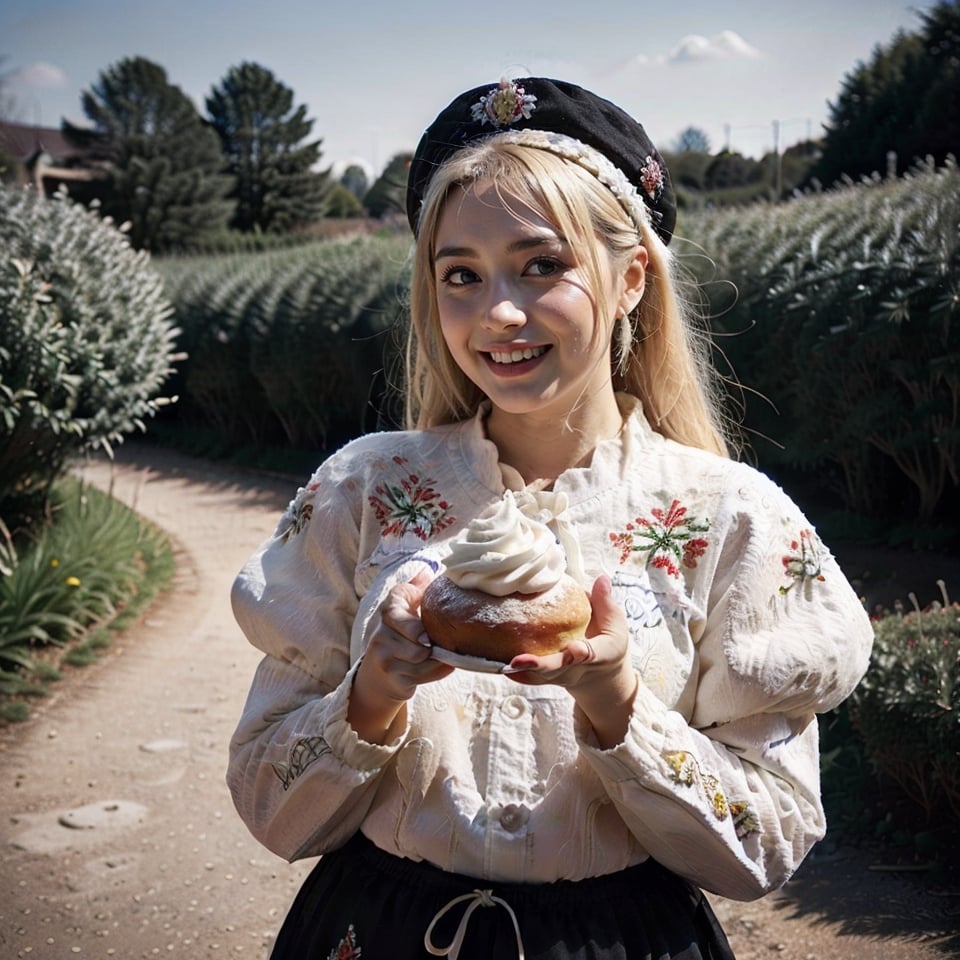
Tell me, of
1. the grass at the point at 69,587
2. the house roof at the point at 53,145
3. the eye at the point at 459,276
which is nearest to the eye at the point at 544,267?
the eye at the point at 459,276

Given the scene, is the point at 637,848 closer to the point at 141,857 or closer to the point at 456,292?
the point at 456,292

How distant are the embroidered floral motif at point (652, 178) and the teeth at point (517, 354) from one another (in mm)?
421

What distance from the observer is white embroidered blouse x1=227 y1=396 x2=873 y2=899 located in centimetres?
163

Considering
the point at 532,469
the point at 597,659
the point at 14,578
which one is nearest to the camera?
the point at 597,659

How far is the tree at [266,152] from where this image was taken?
37.6 meters

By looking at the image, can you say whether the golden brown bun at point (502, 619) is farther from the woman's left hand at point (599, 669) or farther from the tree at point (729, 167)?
the tree at point (729, 167)

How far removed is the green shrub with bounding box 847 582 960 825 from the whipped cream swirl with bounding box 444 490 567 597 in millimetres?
2417

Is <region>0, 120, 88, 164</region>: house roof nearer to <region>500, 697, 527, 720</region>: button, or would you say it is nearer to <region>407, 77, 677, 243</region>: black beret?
<region>407, 77, 677, 243</region>: black beret

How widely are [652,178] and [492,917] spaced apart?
53.0 inches

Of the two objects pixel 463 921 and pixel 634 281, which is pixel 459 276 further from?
pixel 463 921


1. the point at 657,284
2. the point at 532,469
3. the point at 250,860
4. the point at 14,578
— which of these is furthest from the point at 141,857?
the point at 657,284

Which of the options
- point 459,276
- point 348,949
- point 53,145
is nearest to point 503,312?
point 459,276

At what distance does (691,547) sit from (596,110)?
827 millimetres

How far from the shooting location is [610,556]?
71.1 inches
